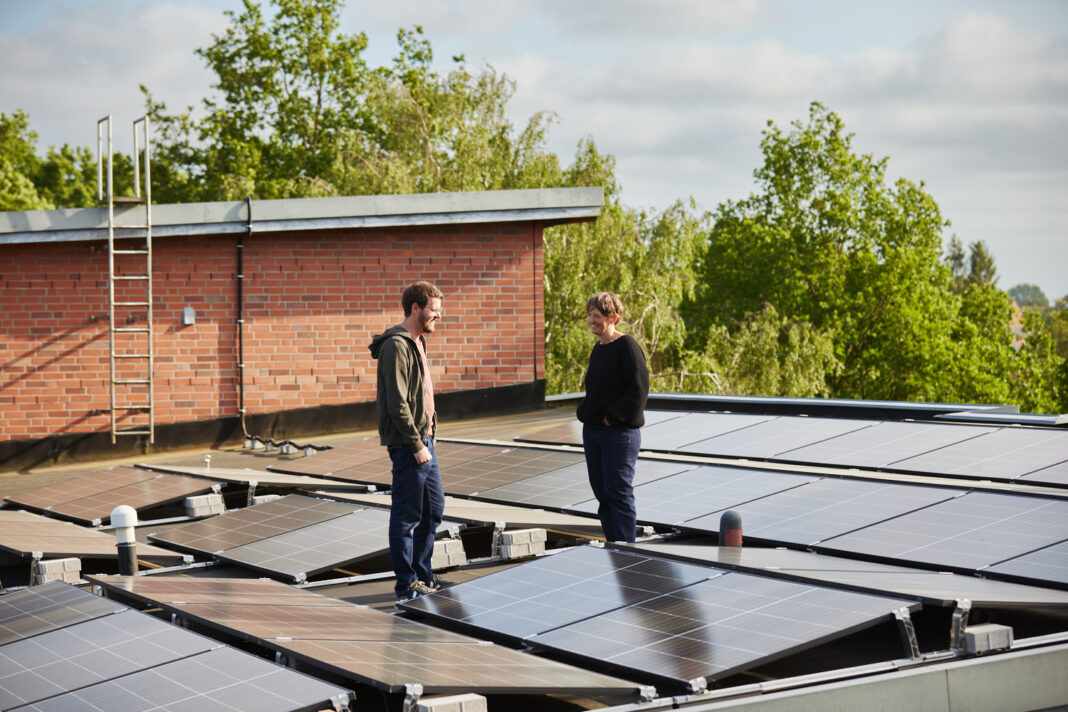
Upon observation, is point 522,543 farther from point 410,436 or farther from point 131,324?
point 131,324

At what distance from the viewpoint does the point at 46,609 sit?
17.7 feet

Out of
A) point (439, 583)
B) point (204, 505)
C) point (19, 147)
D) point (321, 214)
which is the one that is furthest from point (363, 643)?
point (19, 147)

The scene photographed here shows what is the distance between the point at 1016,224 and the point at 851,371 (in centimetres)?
10261

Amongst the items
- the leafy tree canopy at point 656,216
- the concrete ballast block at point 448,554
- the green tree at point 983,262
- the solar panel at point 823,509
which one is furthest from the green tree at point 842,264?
the green tree at point 983,262

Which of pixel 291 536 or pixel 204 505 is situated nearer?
pixel 291 536

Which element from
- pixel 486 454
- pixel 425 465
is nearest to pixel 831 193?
pixel 486 454

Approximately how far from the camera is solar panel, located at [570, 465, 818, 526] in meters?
7.78

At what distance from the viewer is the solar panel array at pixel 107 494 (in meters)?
9.44

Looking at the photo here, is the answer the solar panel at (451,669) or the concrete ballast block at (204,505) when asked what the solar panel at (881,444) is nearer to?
the concrete ballast block at (204,505)

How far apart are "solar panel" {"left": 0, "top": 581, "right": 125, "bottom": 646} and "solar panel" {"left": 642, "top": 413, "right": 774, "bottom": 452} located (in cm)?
625

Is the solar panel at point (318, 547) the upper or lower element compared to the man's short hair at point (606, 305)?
lower

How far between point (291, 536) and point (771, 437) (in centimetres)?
495

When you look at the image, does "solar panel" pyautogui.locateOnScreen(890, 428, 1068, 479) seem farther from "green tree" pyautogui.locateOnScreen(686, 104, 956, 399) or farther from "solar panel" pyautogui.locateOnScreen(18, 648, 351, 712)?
"green tree" pyautogui.locateOnScreen(686, 104, 956, 399)

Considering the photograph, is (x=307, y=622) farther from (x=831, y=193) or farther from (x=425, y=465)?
(x=831, y=193)
